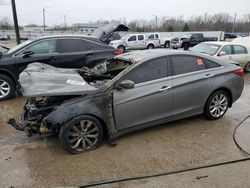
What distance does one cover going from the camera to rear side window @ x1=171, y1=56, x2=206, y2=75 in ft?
14.7

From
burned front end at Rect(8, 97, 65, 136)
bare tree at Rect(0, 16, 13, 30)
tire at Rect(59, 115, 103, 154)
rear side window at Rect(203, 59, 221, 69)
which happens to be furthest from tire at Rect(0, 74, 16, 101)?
bare tree at Rect(0, 16, 13, 30)

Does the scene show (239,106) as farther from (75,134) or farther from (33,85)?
(33,85)

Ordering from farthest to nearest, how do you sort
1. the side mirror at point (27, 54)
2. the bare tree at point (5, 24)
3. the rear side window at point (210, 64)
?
the bare tree at point (5, 24) < the side mirror at point (27, 54) < the rear side window at point (210, 64)

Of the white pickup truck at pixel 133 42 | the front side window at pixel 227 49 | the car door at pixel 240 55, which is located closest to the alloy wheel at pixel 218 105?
the front side window at pixel 227 49

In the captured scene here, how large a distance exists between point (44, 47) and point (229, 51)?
770 centimetres

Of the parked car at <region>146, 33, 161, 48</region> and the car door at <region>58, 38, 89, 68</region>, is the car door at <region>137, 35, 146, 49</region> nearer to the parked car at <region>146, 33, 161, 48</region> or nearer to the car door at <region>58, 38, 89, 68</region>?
the parked car at <region>146, 33, 161, 48</region>

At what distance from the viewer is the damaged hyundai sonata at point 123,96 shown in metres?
3.62

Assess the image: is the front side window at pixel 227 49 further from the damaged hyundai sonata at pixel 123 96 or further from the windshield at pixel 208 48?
the damaged hyundai sonata at pixel 123 96

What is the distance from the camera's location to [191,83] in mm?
4520

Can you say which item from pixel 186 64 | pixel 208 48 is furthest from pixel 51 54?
pixel 208 48

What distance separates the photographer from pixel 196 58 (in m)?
4.71

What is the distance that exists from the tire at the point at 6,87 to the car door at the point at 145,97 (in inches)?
155

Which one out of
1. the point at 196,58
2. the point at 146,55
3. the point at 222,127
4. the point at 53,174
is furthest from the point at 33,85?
the point at 222,127

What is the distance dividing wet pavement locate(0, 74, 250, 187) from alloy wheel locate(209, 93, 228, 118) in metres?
0.27
